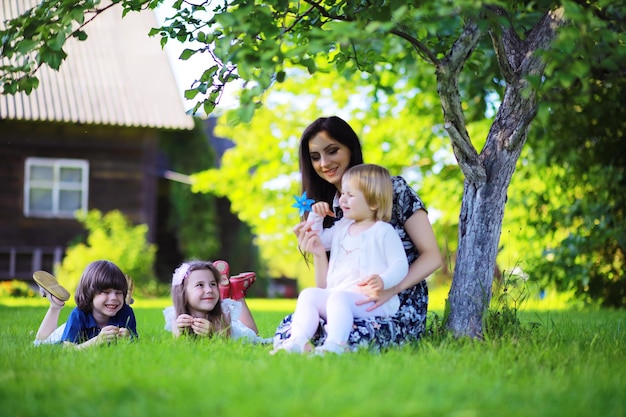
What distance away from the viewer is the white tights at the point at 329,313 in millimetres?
3676

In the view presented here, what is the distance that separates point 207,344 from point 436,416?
6.23 feet

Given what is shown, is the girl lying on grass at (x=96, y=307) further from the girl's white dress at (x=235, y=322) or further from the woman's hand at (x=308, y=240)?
the woman's hand at (x=308, y=240)

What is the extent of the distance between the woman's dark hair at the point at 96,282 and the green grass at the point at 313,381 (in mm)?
521

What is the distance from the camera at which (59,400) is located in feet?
8.43

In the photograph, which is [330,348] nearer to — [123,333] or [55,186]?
[123,333]

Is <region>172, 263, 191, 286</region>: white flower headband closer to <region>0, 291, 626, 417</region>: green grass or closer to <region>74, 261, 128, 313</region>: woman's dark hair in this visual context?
<region>74, 261, 128, 313</region>: woman's dark hair

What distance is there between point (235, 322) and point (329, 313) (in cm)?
134

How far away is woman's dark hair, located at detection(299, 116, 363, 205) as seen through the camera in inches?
173

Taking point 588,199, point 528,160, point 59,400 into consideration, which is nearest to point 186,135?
point 528,160

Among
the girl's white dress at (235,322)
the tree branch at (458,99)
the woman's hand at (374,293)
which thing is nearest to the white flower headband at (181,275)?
the girl's white dress at (235,322)

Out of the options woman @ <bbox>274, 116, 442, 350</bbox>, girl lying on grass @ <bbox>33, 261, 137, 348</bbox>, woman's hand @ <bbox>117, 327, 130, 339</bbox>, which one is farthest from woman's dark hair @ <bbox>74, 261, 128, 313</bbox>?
woman @ <bbox>274, 116, 442, 350</bbox>

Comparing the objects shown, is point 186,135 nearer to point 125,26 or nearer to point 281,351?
point 125,26

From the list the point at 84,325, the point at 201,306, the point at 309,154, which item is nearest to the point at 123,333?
the point at 84,325

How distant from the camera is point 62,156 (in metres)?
15.3
